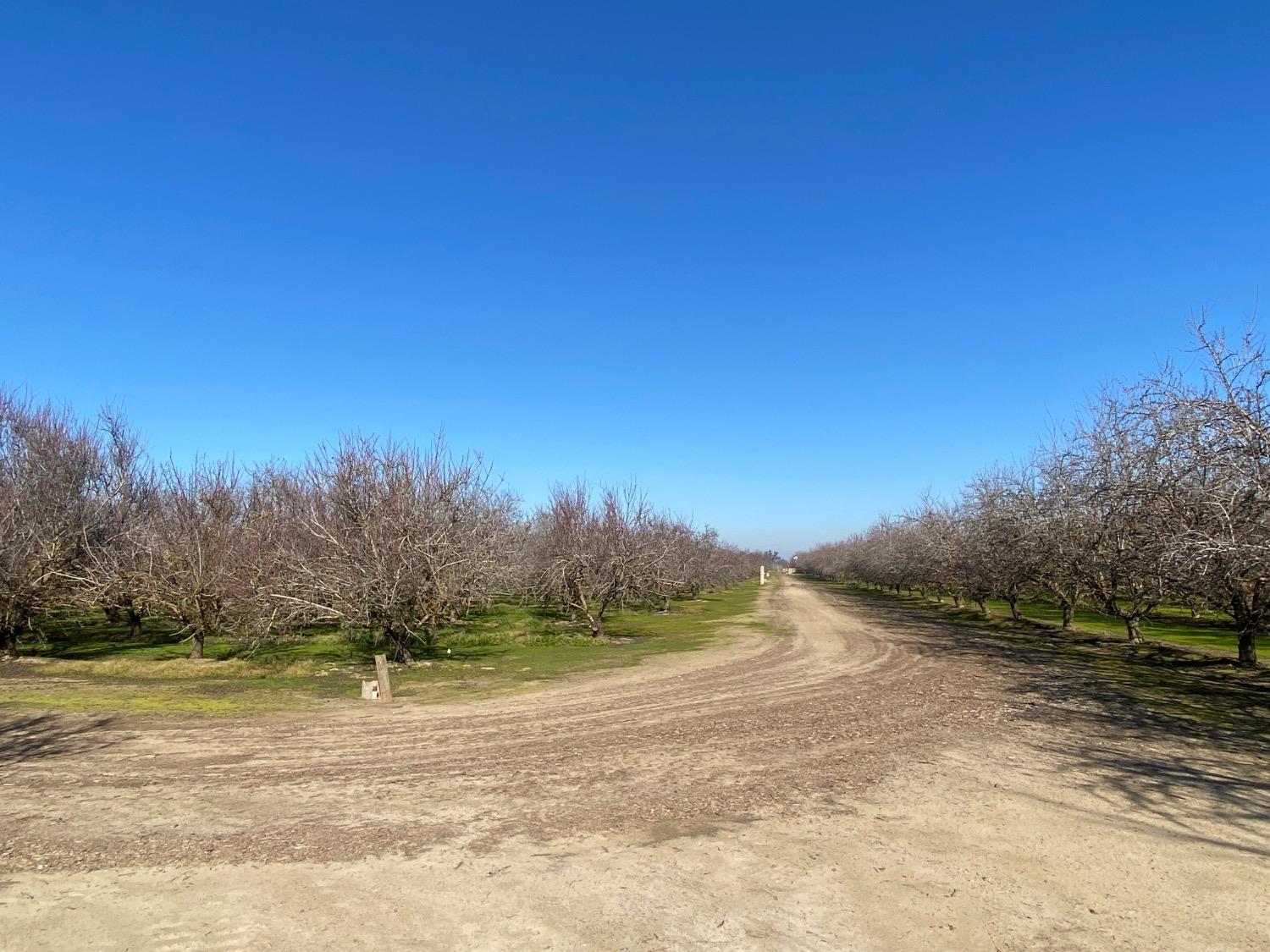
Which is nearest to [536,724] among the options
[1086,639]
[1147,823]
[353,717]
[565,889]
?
[353,717]

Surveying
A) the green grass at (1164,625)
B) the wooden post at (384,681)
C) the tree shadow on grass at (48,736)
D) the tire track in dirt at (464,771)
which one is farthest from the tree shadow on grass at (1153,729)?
the tree shadow on grass at (48,736)

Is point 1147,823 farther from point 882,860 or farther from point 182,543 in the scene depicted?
point 182,543

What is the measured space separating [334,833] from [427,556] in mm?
12437

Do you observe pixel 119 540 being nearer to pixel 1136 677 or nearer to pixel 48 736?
pixel 48 736

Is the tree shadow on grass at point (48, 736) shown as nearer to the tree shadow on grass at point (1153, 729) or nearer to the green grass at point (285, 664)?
the green grass at point (285, 664)

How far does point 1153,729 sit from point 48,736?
16.5 metres

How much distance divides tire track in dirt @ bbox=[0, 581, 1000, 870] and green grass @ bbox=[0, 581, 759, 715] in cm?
227

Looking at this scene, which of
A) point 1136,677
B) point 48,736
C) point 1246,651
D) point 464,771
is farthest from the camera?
point 1246,651

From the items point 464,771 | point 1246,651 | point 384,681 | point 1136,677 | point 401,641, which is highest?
point 401,641

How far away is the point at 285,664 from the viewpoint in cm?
1855

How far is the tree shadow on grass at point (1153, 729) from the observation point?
275 inches

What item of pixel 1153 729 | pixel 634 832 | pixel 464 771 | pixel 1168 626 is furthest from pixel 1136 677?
pixel 1168 626

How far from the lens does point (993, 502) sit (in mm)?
27859

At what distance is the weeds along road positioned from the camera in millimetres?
4707
